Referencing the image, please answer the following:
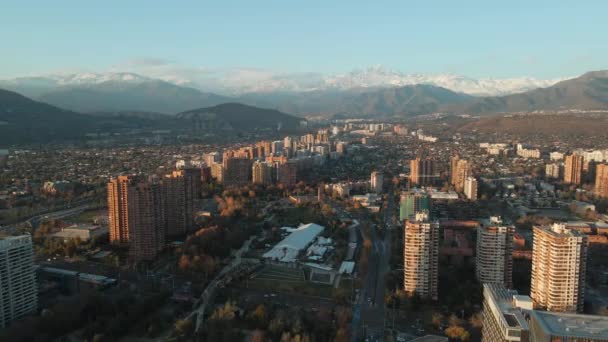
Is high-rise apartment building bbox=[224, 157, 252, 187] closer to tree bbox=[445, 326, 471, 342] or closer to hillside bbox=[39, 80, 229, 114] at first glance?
tree bbox=[445, 326, 471, 342]

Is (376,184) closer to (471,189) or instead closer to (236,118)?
(471,189)

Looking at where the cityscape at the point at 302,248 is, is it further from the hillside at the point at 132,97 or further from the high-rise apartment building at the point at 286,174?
the hillside at the point at 132,97

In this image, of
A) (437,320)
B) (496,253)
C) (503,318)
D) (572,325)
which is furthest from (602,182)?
(572,325)

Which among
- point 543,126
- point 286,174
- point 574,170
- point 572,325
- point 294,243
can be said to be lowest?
point 294,243

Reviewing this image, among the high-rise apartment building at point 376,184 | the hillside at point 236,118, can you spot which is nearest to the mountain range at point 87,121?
the hillside at point 236,118

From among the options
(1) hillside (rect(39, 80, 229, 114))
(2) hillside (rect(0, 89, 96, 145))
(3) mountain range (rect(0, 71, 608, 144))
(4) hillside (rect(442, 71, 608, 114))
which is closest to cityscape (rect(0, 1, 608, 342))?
(2) hillside (rect(0, 89, 96, 145))

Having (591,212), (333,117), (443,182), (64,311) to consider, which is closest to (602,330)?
(64,311)
